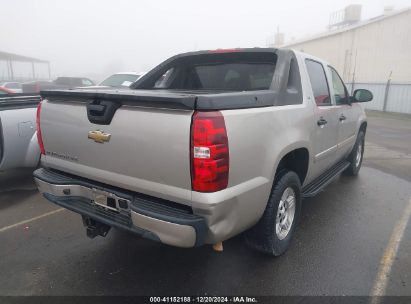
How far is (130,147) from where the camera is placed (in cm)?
238

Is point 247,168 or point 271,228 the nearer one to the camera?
point 247,168

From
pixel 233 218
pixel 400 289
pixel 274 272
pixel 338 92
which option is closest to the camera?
pixel 233 218

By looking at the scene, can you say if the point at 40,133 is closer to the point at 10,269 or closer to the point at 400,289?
the point at 10,269

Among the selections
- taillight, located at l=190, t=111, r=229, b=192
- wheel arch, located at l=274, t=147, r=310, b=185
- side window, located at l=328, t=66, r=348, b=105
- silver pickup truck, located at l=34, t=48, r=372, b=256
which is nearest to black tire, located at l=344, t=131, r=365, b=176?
side window, located at l=328, t=66, r=348, b=105

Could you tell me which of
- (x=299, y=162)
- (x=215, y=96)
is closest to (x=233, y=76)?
(x=299, y=162)

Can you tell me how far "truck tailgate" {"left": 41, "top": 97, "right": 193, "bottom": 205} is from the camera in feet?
7.17

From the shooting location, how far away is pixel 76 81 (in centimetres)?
1969

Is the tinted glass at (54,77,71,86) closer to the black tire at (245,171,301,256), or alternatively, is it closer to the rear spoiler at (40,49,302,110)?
the rear spoiler at (40,49,302,110)

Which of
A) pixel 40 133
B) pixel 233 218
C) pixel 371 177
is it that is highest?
pixel 40 133

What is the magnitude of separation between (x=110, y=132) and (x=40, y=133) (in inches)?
41.1

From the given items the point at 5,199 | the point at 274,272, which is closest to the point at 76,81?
the point at 5,199

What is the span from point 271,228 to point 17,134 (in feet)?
12.0

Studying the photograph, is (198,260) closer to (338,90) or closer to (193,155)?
(193,155)

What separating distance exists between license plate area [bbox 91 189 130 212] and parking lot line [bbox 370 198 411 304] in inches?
80.1
